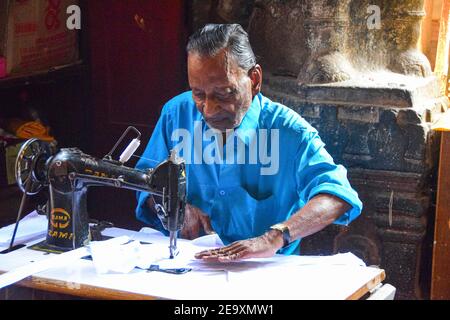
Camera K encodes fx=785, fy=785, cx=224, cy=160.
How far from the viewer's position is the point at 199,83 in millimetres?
2582

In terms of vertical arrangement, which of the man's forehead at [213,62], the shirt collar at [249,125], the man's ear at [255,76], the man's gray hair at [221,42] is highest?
the man's gray hair at [221,42]

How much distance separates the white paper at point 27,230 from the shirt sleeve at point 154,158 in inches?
13.9

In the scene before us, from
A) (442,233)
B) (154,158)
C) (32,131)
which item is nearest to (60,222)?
(154,158)

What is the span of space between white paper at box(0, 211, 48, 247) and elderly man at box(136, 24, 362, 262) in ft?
1.17

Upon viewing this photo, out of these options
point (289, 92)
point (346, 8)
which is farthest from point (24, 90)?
point (346, 8)

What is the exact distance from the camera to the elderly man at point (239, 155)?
2.59m

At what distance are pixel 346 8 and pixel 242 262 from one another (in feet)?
5.18

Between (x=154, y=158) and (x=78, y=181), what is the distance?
442 millimetres

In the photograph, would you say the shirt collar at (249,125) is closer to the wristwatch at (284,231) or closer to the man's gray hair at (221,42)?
the man's gray hair at (221,42)

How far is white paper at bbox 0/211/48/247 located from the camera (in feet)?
8.83

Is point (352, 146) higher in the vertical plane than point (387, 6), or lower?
lower

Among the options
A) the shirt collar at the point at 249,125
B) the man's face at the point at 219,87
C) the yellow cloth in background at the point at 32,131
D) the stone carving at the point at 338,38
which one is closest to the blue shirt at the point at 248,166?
the shirt collar at the point at 249,125

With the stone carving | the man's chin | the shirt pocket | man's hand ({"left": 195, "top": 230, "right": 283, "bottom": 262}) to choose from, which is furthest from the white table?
the stone carving

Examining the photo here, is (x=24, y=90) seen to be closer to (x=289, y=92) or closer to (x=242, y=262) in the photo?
(x=289, y=92)
